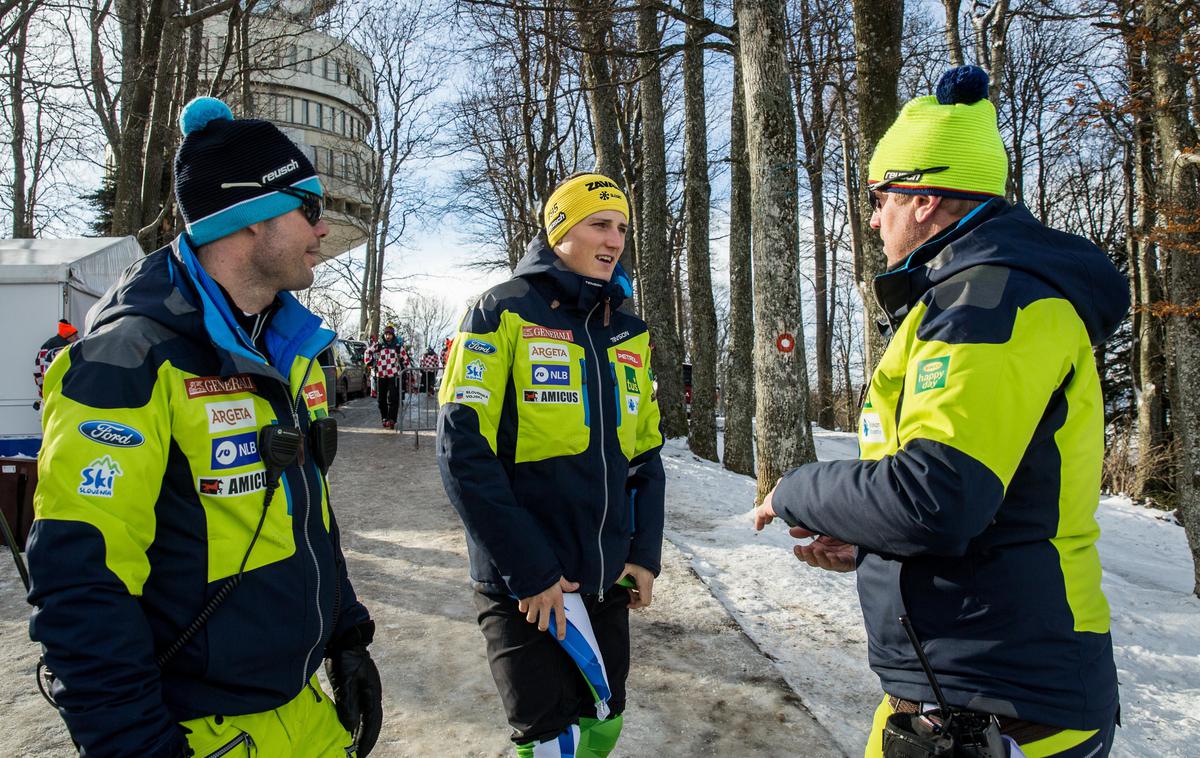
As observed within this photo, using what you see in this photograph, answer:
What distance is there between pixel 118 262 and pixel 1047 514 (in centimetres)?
1166

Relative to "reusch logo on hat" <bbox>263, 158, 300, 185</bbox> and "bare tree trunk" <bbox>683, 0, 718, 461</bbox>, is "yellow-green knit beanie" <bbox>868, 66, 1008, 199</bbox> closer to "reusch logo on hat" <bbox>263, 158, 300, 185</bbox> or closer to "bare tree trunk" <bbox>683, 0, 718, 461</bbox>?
"reusch logo on hat" <bbox>263, 158, 300, 185</bbox>

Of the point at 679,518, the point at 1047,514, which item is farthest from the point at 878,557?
the point at 679,518

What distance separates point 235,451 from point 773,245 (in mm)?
6388

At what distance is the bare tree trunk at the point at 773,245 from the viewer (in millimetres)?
7242

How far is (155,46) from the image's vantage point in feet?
32.7

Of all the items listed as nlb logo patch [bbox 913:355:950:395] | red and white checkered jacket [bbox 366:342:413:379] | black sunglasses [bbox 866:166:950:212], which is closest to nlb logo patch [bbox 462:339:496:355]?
black sunglasses [bbox 866:166:950:212]

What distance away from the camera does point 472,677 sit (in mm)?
4324

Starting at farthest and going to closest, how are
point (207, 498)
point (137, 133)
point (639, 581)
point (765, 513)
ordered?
point (137, 133) < point (639, 581) < point (765, 513) < point (207, 498)

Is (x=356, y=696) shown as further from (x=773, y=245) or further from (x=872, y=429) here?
(x=773, y=245)

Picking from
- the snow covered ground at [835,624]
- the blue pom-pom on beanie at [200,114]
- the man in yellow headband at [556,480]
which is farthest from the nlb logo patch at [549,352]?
the snow covered ground at [835,624]

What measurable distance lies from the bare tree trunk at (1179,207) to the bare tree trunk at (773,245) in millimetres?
4286

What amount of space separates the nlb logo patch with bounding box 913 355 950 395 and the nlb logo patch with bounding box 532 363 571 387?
3.94ft

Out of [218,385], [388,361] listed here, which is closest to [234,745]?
[218,385]

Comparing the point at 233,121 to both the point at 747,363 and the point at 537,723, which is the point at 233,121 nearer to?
the point at 537,723
